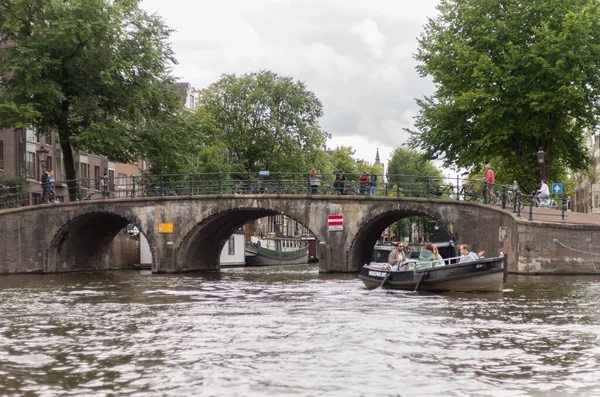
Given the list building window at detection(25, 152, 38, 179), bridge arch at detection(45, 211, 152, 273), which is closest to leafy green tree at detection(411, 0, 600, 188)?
bridge arch at detection(45, 211, 152, 273)

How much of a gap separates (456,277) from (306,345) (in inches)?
407

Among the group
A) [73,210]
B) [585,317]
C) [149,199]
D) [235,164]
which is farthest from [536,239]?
[235,164]

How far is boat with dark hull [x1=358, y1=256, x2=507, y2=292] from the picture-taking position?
2247 cm

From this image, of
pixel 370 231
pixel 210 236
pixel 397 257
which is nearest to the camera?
pixel 397 257

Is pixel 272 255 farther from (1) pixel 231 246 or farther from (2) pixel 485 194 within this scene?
(2) pixel 485 194

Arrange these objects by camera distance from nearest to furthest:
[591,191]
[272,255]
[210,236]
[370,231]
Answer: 1. [370,231]
2. [210,236]
3. [272,255]
4. [591,191]

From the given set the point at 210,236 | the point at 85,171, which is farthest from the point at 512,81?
the point at 85,171

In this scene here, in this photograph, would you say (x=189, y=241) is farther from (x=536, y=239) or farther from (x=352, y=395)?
(x=352, y=395)

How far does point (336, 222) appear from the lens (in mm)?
35375

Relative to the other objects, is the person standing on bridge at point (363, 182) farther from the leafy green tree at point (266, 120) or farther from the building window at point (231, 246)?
the leafy green tree at point (266, 120)

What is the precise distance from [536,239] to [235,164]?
37.1m

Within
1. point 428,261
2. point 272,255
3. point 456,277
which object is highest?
point 428,261

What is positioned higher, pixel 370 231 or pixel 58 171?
pixel 58 171

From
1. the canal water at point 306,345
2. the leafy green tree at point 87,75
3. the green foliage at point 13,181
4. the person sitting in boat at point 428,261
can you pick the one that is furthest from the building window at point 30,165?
the person sitting in boat at point 428,261
